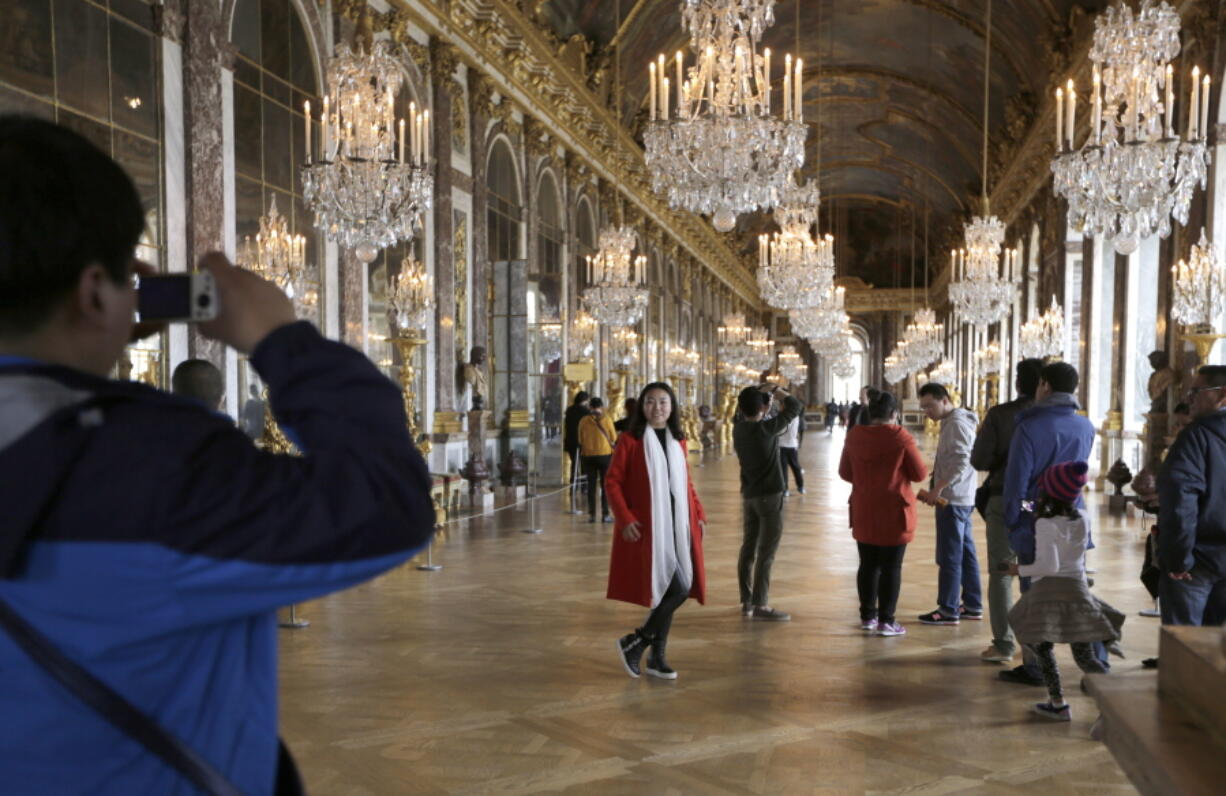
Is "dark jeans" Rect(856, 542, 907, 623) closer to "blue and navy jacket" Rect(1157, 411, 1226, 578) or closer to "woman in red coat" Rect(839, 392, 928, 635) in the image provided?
"woman in red coat" Rect(839, 392, 928, 635)

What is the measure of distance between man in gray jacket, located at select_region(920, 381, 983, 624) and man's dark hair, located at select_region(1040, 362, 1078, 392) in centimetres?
132

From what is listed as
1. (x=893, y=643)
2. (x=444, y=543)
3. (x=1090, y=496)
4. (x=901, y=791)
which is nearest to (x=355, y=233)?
(x=444, y=543)

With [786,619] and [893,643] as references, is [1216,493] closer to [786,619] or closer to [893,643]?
[893,643]

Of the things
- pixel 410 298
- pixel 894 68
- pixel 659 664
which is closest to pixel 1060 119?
pixel 659 664

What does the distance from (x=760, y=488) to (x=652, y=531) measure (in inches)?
65.3

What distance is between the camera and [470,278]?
47.3 feet

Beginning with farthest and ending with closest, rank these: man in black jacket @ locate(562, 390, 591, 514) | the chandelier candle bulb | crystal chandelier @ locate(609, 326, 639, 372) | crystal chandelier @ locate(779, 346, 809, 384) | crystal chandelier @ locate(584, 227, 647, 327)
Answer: crystal chandelier @ locate(779, 346, 809, 384)
crystal chandelier @ locate(609, 326, 639, 372)
crystal chandelier @ locate(584, 227, 647, 327)
man in black jacket @ locate(562, 390, 591, 514)
the chandelier candle bulb

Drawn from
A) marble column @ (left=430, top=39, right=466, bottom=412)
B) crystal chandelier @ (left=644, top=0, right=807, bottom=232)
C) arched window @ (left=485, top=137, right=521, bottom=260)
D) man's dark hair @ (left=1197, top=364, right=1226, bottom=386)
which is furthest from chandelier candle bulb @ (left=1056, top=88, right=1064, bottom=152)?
arched window @ (left=485, top=137, right=521, bottom=260)

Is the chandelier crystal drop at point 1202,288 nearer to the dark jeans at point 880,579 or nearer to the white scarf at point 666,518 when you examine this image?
the dark jeans at point 880,579

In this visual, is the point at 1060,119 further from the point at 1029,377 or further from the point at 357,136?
the point at 357,136

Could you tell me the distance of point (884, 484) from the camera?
6312mm

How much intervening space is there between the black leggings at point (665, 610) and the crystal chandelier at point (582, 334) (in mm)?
12055

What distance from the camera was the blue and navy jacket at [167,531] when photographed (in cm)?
92

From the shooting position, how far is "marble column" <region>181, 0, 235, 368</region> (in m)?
8.31
